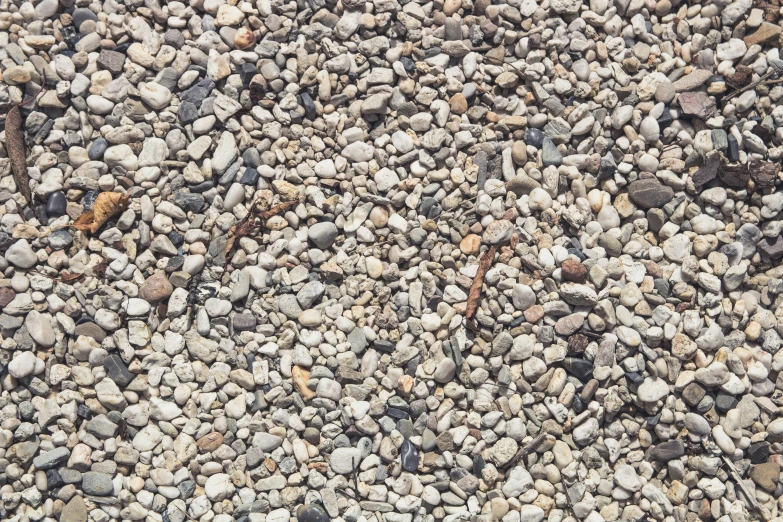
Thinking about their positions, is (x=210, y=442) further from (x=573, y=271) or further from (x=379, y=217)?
(x=573, y=271)

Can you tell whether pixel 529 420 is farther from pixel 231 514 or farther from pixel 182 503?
pixel 182 503

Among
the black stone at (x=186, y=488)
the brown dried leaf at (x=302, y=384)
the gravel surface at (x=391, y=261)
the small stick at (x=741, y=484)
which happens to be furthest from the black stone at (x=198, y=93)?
the small stick at (x=741, y=484)

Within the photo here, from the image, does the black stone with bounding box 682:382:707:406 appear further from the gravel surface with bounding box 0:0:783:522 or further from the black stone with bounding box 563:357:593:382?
the black stone with bounding box 563:357:593:382

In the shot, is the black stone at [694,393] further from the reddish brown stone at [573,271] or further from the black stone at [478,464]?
the black stone at [478,464]

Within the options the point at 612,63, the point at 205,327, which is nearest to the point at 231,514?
the point at 205,327

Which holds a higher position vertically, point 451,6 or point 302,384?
→ point 451,6

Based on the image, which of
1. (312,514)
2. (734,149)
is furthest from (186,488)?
(734,149)
